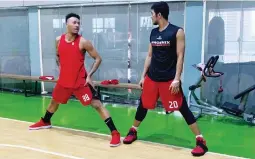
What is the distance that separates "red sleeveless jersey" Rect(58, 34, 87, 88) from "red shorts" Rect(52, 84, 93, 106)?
→ 2.6 inches

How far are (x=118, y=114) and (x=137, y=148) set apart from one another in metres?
2.53

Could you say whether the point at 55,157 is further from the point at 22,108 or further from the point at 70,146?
the point at 22,108

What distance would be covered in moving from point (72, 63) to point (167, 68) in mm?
1300

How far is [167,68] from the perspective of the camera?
411 centimetres

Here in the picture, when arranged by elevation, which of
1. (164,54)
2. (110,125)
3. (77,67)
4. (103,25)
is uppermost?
(103,25)

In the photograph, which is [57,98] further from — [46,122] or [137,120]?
[137,120]

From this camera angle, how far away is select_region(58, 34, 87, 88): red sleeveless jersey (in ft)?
15.1

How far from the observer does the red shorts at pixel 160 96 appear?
4.08 meters

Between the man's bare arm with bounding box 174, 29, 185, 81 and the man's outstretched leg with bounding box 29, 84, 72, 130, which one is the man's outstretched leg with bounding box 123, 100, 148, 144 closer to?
the man's bare arm with bounding box 174, 29, 185, 81

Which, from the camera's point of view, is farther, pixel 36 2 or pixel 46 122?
pixel 36 2

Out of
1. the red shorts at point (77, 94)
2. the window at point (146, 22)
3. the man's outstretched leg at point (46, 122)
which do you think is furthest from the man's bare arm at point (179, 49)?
the window at point (146, 22)

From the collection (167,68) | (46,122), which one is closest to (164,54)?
(167,68)

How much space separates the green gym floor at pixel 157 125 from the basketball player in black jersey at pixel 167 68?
2.50 feet

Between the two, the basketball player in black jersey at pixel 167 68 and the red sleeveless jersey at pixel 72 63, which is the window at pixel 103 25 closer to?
the red sleeveless jersey at pixel 72 63
